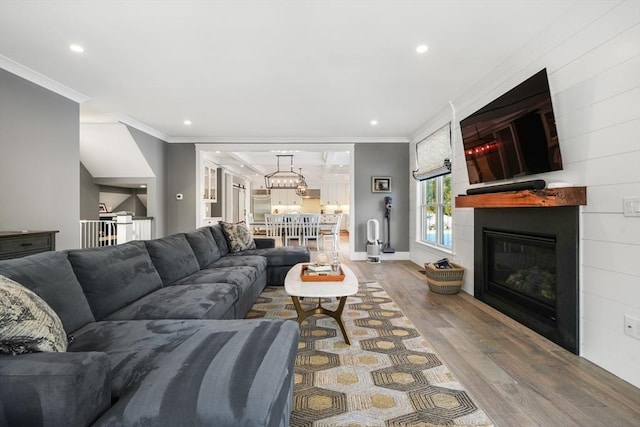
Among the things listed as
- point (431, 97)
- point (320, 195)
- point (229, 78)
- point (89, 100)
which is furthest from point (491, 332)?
point (320, 195)

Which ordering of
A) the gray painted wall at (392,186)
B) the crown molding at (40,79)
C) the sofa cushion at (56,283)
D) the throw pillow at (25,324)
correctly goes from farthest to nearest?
the gray painted wall at (392,186)
the crown molding at (40,79)
the sofa cushion at (56,283)
the throw pillow at (25,324)

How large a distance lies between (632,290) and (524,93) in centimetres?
164

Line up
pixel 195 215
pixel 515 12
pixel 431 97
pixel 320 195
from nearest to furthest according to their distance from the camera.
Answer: pixel 515 12 < pixel 431 97 < pixel 195 215 < pixel 320 195

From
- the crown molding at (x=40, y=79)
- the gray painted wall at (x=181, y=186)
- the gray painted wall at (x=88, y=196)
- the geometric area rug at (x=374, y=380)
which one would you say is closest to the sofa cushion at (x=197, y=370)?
the geometric area rug at (x=374, y=380)

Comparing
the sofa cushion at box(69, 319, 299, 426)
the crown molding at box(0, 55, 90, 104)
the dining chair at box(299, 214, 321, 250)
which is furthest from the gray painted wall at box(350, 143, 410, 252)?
the sofa cushion at box(69, 319, 299, 426)

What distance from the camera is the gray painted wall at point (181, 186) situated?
627cm

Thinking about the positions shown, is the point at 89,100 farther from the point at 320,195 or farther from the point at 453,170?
the point at 320,195

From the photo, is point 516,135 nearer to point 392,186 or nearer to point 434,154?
point 434,154

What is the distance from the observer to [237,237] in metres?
4.34

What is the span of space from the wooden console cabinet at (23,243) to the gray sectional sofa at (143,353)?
130 cm

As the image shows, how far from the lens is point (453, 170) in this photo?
13.7 ft

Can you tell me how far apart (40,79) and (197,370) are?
13.5 feet

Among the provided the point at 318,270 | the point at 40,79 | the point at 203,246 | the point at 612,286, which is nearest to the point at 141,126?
the point at 40,79

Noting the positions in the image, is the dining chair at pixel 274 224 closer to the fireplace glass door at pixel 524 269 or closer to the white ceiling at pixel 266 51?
the white ceiling at pixel 266 51
